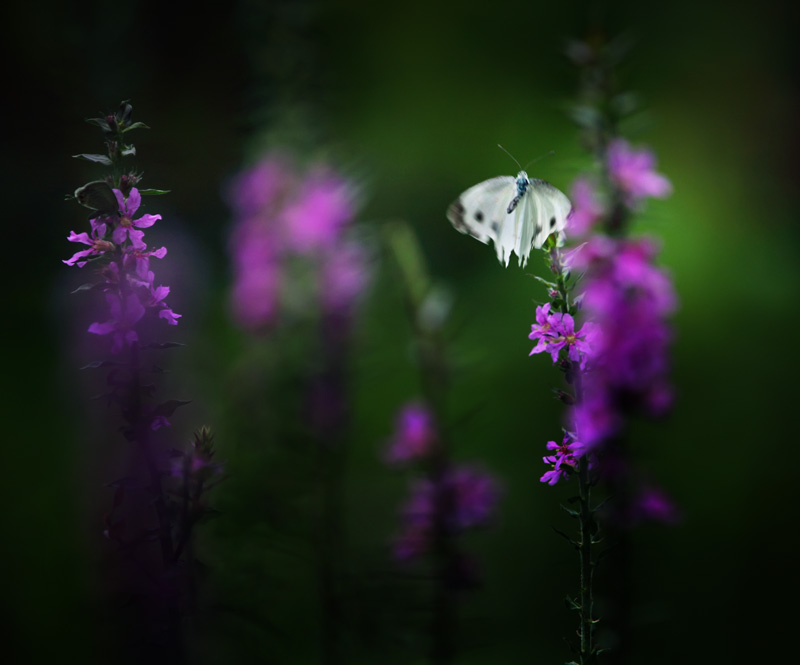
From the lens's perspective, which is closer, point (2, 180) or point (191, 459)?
point (191, 459)

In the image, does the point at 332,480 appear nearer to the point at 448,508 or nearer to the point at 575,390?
the point at 448,508

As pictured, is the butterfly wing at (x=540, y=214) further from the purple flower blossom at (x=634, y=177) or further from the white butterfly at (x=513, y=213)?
the purple flower blossom at (x=634, y=177)

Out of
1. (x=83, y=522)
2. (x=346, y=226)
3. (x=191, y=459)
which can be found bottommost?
(x=191, y=459)

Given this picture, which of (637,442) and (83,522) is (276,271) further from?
(637,442)

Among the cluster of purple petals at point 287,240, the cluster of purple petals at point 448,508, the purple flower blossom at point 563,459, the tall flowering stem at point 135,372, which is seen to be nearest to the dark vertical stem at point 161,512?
the tall flowering stem at point 135,372

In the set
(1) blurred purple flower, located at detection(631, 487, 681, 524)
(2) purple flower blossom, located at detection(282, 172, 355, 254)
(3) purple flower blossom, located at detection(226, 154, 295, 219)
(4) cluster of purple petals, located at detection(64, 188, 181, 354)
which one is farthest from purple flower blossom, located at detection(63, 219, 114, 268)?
(3) purple flower blossom, located at detection(226, 154, 295, 219)

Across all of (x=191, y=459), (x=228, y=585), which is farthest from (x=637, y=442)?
(x=191, y=459)

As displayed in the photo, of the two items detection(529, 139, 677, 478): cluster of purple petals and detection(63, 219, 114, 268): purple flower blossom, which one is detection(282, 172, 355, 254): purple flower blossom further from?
detection(63, 219, 114, 268): purple flower blossom
